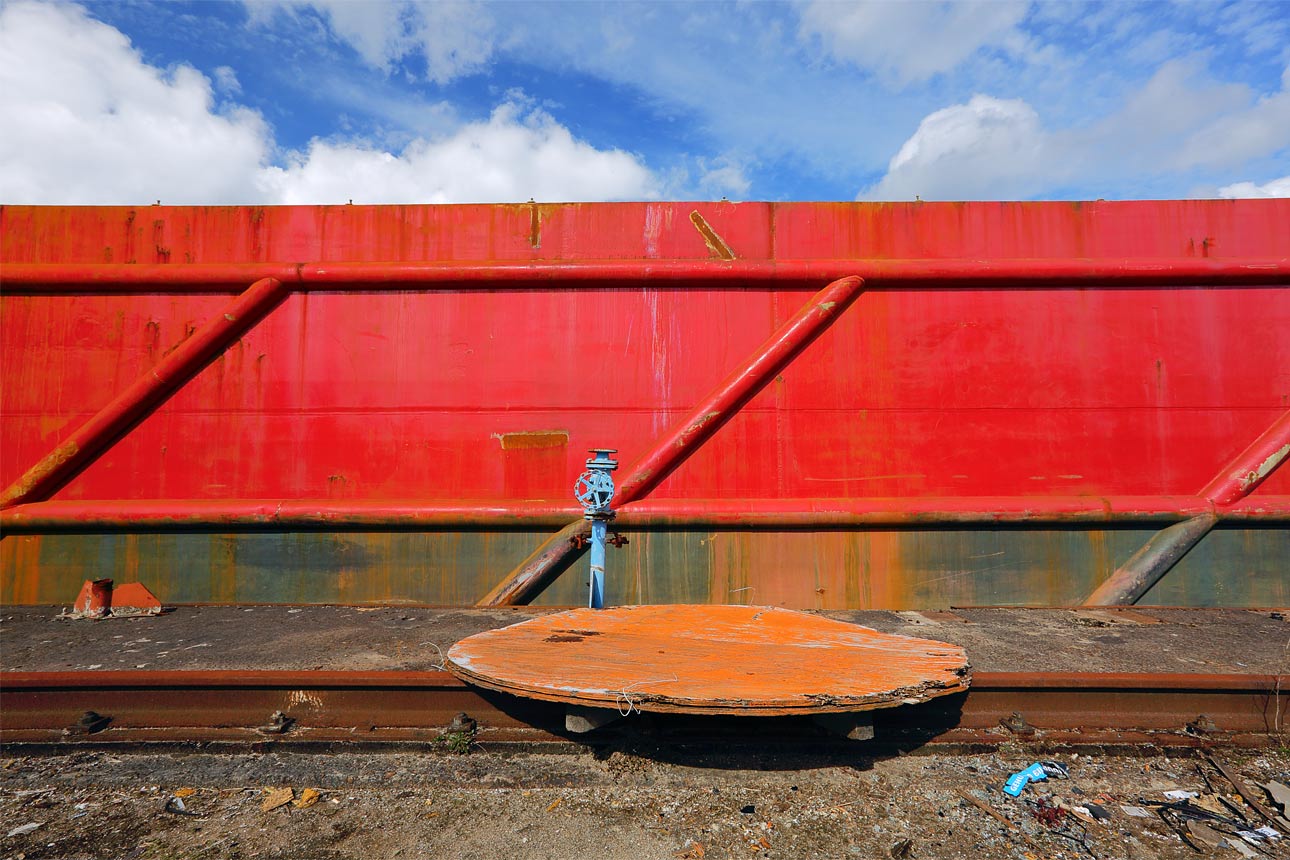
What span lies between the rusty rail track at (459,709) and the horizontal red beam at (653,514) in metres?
2.02

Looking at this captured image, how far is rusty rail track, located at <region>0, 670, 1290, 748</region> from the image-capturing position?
3223mm

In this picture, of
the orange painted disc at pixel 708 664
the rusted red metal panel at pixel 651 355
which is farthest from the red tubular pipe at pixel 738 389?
the orange painted disc at pixel 708 664

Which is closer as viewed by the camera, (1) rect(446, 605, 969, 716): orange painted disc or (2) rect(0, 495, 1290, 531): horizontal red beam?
(1) rect(446, 605, 969, 716): orange painted disc

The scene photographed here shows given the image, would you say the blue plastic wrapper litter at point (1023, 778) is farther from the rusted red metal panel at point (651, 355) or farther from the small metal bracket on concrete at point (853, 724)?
the rusted red metal panel at point (651, 355)

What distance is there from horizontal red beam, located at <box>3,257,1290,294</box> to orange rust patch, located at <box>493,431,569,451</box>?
1373 millimetres

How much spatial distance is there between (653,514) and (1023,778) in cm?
304

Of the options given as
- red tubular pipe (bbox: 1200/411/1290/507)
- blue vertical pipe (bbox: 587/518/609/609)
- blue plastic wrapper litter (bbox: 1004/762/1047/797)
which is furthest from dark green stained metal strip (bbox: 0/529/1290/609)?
blue plastic wrapper litter (bbox: 1004/762/1047/797)

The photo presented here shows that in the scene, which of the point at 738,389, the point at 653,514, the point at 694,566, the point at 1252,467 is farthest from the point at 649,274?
the point at 1252,467

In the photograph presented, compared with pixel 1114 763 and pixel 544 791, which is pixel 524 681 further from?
pixel 1114 763

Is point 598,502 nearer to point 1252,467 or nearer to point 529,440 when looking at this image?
point 529,440

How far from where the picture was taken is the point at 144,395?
540 centimetres

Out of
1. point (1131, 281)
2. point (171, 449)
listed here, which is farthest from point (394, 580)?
point (1131, 281)

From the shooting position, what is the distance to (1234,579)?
525 cm

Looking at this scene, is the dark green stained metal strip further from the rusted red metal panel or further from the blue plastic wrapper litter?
the blue plastic wrapper litter
